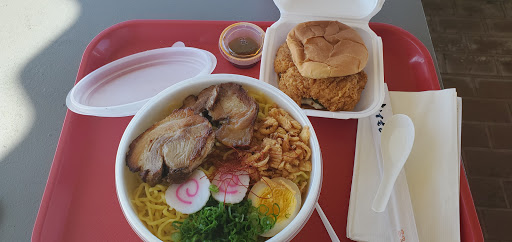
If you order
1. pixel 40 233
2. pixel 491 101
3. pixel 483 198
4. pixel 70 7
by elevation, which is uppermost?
pixel 70 7

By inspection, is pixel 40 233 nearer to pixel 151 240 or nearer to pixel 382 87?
pixel 151 240

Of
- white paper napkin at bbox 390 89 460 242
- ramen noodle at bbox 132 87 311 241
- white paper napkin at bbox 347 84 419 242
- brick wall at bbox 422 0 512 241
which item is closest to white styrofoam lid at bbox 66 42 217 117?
ramen noodle at bbox 132 87 311 241

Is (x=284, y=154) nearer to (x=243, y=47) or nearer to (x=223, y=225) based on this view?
(x=223, y=225)

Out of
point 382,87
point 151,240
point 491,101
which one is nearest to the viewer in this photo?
point 151,240

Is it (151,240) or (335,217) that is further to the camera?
(335,217)

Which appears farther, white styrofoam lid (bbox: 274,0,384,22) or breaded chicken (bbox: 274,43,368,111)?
white styrofoam lid (bbox: 274,0,384,22)

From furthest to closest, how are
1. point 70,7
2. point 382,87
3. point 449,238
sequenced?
point 70,7 → point 382,87 → point 449,238

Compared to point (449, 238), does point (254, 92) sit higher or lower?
higher

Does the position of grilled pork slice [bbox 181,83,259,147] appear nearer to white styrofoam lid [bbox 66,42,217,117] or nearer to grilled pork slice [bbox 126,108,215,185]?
grilled pork slice [bbox 126,108,215,185]

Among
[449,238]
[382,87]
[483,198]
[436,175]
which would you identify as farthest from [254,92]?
[483,198]
